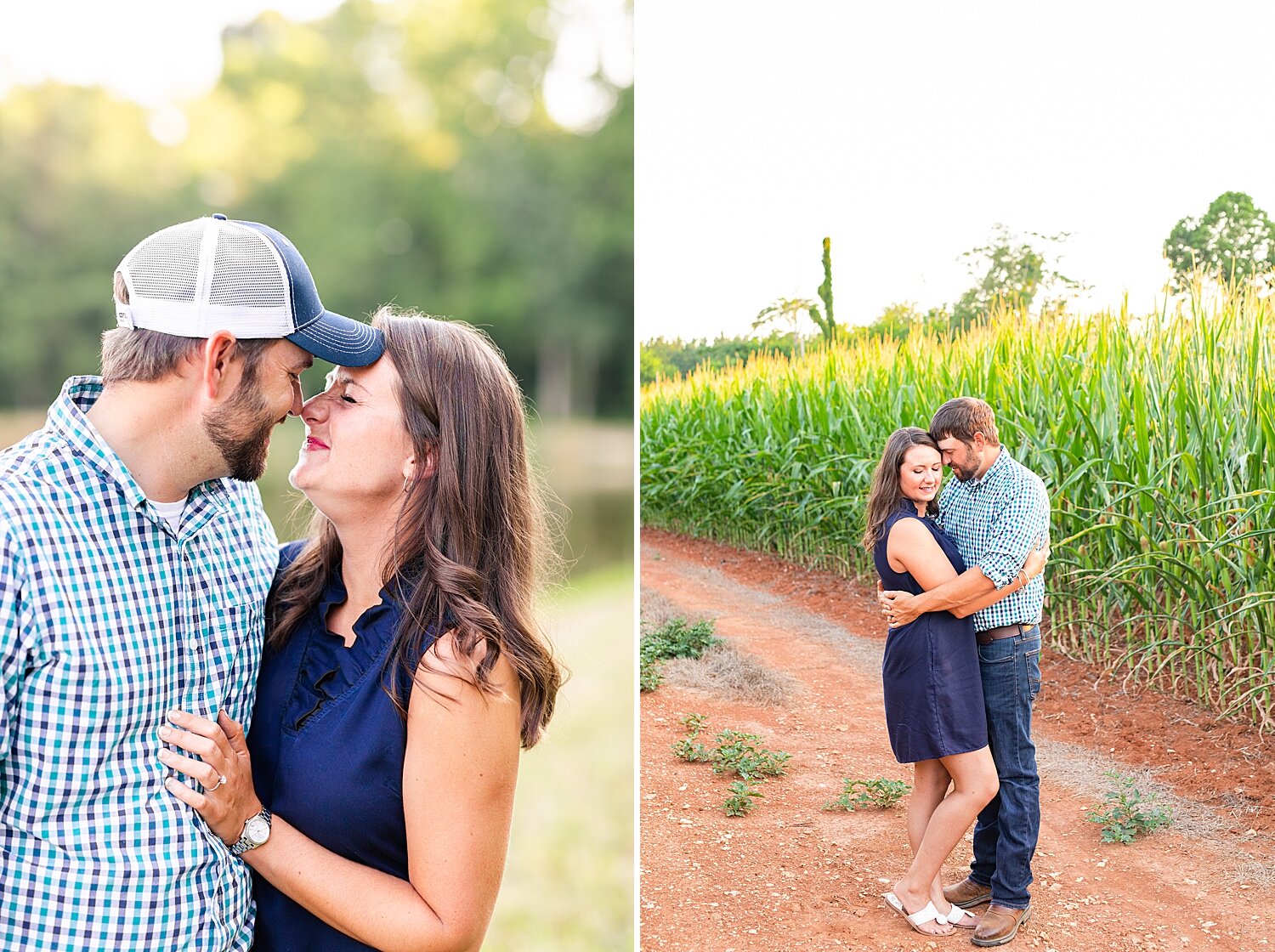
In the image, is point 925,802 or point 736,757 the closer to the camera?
point 925,802

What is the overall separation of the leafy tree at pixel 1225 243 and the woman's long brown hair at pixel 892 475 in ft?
2.37

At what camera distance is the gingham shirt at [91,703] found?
117cm

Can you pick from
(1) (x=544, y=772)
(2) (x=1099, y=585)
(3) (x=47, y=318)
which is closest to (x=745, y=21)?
(2) (x=1099, y=585)

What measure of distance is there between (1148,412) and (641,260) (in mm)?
1534

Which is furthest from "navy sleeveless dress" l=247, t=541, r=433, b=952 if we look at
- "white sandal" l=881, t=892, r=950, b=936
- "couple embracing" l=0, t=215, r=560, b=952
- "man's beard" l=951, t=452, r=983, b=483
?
"white sandal" l=881, t=892, r=950, b=936

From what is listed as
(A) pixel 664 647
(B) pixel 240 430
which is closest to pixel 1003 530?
(A) pixel 664 647

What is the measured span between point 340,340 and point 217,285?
0.57ft

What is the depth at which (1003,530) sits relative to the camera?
257cm

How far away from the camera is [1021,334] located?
2.82m

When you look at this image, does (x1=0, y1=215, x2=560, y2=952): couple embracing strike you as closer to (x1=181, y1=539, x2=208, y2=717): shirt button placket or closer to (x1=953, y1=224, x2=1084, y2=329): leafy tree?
(x1=181, y1=539, x2=208, y2=717): shirt button placket

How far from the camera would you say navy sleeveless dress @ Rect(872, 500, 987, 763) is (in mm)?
2600

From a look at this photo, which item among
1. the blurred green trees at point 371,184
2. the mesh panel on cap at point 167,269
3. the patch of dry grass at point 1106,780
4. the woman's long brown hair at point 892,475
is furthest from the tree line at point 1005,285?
the blurred green trees at point 371,184

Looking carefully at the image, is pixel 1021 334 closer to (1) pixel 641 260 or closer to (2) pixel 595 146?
(1) pixel 641 260

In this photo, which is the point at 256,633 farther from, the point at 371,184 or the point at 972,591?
the point at 371,184
